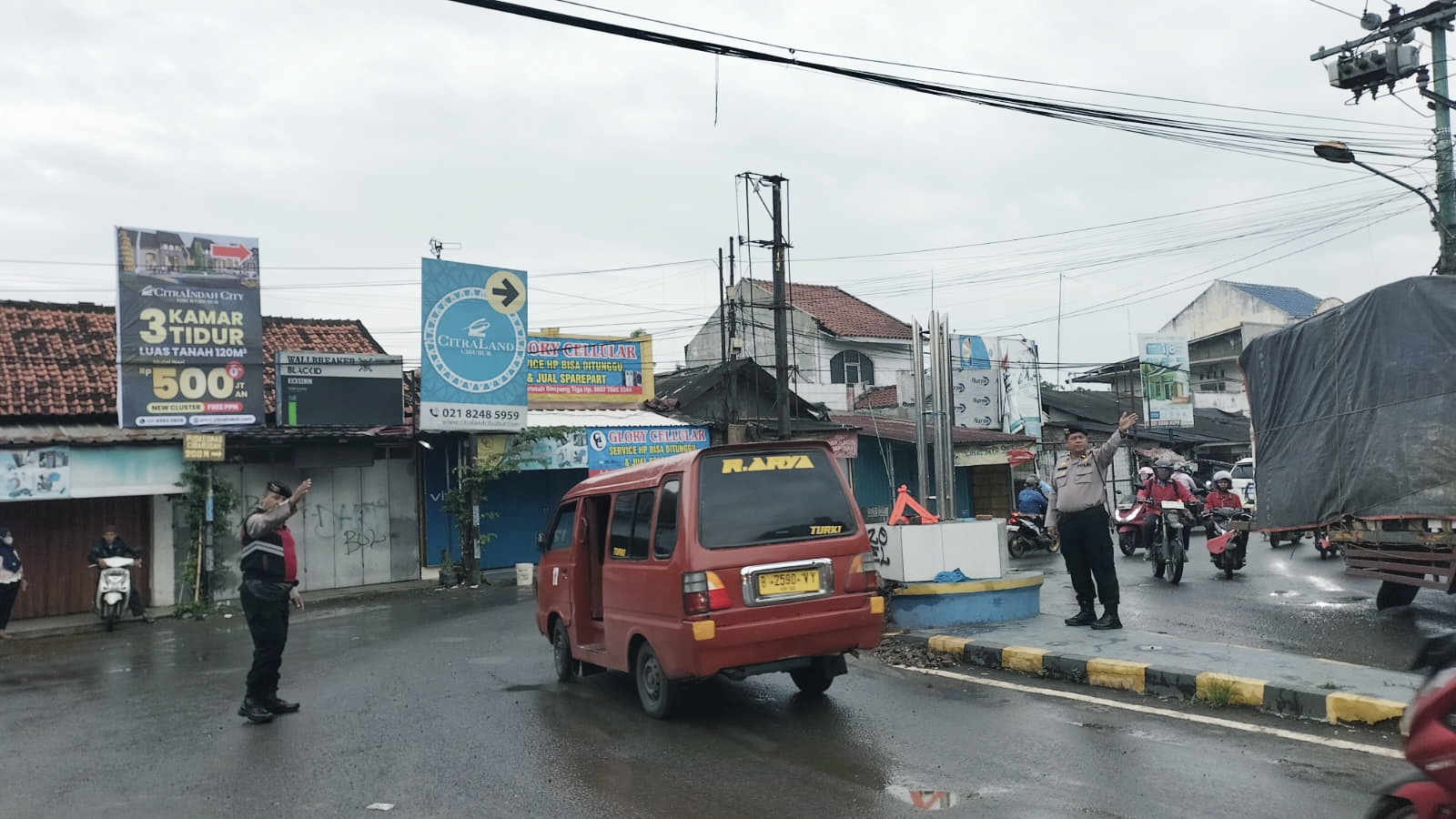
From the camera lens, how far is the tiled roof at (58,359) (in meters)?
18.8

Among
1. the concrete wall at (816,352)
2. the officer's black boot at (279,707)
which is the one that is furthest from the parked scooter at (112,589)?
the concrete wall at (816,352)

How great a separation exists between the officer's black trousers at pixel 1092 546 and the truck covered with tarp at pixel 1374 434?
2616 millimetres

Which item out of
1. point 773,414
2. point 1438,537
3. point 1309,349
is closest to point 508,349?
point 773,414

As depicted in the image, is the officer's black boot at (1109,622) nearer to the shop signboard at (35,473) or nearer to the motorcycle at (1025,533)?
the motorcycle at (1025,533)

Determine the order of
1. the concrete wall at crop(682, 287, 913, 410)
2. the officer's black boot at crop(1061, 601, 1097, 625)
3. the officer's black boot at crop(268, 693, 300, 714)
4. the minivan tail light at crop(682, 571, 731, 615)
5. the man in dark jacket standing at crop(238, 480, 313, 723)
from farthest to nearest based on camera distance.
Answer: the concrete wall at crop(682, 287, 913, 410), the officer's black boot at crop(1061, 601, 1097, 625), the officer's black boot at crop(268, 693, 300, 714), the man in dark jacket standing at crop(238, 480, 313, 723), the minivan tail light at crop(682, 571, 731, 615)

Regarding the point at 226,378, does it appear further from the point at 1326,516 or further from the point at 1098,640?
the point at 1326,516

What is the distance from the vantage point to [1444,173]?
17.7 m

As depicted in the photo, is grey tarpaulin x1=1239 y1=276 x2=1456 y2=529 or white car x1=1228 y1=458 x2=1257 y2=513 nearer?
grey tarpaulin x1=1239 y1=276 x2=1456 y2=529

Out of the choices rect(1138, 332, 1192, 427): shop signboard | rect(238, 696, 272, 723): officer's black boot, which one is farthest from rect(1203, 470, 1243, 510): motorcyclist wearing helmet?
rect(1138, 332, 1192, 427): shop signboard

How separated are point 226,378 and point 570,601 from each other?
1242 centimetres

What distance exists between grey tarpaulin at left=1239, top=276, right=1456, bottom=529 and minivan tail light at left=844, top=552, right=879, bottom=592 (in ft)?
18.1

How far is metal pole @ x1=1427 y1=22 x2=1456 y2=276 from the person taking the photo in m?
17.4

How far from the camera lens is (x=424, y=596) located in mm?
19578

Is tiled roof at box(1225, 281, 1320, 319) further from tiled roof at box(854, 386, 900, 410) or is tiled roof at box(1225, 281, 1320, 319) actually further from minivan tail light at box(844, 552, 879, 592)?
minivan tail light at box(844, 552, 879, 592)
